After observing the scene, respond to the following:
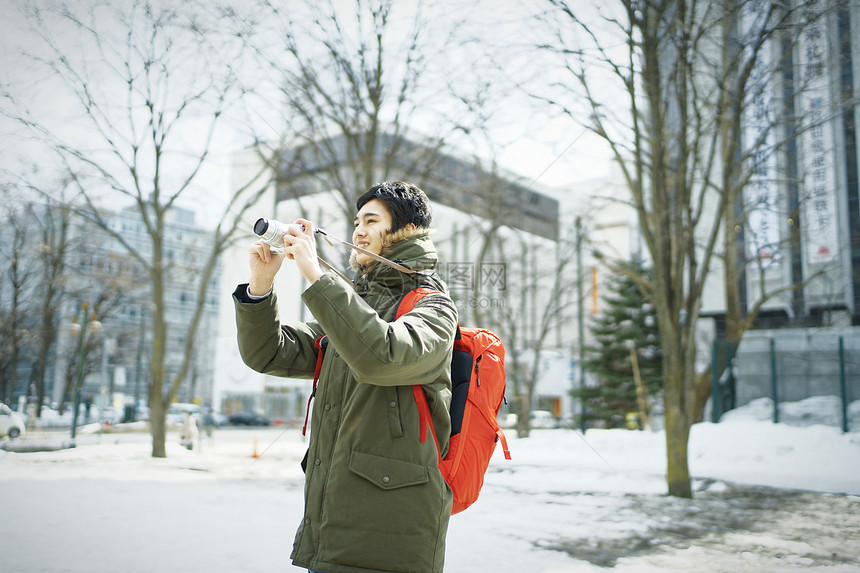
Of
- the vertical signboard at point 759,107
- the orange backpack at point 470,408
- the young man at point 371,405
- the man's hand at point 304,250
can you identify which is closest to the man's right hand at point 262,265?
the young man at point 371,405

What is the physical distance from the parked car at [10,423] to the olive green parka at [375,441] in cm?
396

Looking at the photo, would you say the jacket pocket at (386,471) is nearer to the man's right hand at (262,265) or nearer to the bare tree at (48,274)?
the man's right hand at (262,265)

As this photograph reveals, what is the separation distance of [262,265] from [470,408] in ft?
2.17

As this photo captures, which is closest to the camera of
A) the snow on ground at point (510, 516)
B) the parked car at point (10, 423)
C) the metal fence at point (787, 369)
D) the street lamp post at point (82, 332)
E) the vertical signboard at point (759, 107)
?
the snow on ground at point (510, 516)

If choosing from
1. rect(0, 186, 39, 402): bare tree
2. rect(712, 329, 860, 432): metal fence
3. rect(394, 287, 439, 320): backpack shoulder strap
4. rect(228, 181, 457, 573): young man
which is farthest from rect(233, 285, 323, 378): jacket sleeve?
rect(712, 329, 860, 432): metal fence

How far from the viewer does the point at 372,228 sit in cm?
178

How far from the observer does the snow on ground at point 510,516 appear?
4090mm

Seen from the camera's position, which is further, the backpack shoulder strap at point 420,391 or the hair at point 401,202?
the hair at point 401,202

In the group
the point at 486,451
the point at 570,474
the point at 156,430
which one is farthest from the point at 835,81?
the point at 156,430

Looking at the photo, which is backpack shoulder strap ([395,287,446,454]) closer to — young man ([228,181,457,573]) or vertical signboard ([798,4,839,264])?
young man ([228,181,457,573])

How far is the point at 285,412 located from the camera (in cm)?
3700

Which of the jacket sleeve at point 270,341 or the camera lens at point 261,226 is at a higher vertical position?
the camera lens at point 261,226

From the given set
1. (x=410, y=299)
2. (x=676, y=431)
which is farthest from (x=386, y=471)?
(x=676, y=431)

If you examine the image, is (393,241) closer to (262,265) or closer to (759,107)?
(262,265)
